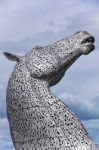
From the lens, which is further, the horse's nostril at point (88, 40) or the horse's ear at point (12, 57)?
the horse's ear at point (12, 57)

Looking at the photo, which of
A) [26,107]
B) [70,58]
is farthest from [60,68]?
[26,107]

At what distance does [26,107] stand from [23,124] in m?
0.25

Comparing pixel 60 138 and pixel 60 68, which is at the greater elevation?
pixel 60 68

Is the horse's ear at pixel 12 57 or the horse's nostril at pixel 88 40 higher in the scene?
the horse's nostril at pixel 88 40

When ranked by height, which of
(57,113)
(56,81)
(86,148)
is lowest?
(86,148)

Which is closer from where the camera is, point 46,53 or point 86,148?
point 86,148

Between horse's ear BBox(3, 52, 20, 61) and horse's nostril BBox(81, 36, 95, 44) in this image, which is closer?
horse's nostril BBox(81, 36, 95, 44)

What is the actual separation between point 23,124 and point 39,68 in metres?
0.85

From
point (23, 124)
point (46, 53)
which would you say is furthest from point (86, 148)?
point (46, 53)

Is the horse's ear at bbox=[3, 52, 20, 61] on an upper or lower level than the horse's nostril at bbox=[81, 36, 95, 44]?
lower

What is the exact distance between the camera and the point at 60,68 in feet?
28.9

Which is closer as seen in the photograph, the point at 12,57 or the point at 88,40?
the point at 88,40

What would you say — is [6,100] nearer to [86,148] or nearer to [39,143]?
[39,143]

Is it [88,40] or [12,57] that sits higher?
[88,40]
